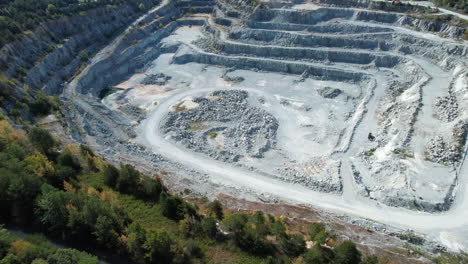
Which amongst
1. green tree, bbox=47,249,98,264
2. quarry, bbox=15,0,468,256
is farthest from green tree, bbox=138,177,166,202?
green tree, bbox=47,249,98,264

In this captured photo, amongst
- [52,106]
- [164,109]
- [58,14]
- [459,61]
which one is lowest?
[164,109]

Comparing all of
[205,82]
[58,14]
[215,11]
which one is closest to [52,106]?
[205,82]

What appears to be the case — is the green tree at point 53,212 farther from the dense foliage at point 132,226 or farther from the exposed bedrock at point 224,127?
the exposed bedrock at point 224,127

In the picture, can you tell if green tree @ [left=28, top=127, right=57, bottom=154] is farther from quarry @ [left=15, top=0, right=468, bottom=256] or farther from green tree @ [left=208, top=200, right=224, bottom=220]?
green tree @ [left=208, top=200, right=224, bottom=220]

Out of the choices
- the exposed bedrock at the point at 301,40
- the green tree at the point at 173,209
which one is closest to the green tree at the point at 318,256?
the green tree at the point at 173,209

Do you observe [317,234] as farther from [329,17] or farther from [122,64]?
[329,17]

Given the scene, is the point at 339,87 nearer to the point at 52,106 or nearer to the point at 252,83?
the point at 252,83

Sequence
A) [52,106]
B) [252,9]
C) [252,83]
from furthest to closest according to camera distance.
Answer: [252,9] < [252,83] < [52,106]
